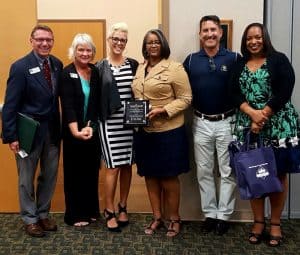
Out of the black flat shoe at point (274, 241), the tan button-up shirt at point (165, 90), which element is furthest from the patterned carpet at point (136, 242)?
the tan button-up shirt at point (165, 90)

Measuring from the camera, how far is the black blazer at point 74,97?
120 inches

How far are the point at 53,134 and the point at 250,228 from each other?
1.64 meters

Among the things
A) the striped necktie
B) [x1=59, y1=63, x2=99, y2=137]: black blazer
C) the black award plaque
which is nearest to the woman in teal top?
the black award plaque

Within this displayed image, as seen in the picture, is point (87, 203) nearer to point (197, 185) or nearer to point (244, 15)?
point (197, 185)

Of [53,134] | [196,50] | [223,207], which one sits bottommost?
[223,207]

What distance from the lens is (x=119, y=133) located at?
10.3 feet

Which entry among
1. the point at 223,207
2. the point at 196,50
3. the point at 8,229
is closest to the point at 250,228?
the point at 223,207

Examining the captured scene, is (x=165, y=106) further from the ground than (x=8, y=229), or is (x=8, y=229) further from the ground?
(x=165, y=106)

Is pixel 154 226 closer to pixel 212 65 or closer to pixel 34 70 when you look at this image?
pixel 212 65

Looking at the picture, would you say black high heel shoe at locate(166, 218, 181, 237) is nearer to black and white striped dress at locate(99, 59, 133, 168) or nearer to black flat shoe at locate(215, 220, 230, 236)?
black flat shoe at locate(215, 220, 230, 236)

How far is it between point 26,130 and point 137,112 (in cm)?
78

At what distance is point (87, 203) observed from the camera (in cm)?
339

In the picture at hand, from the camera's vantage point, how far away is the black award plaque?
115 inches

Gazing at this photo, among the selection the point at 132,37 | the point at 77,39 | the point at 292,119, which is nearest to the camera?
the point at 292,119
